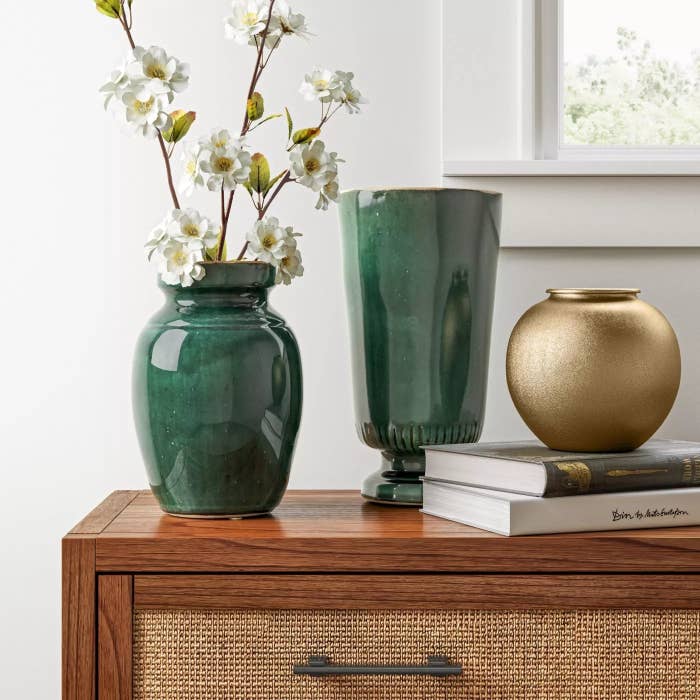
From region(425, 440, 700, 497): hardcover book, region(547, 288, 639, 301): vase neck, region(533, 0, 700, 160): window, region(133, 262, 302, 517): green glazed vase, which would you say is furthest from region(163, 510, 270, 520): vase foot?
region(533, 0, 700, 160): window

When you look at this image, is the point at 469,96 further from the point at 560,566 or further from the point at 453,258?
the point at 560,566

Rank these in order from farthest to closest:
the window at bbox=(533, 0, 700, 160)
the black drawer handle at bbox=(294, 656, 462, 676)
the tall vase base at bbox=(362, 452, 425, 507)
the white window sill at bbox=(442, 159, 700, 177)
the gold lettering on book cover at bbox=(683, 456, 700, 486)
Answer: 1. the window at bbox=(533, 0, 700, 160)
2. the white window sill at bbox=(442, 159, 700, 177)
3. the tall vase base at bbox=(362, 452, 425, 507)
4. the gold lettering on book cover at bbox=(683, 456, 700, 486)
5. the black drawer handle at bbox=(294, 656, 462, 676)

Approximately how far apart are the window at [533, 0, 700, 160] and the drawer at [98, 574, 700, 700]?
73 cm

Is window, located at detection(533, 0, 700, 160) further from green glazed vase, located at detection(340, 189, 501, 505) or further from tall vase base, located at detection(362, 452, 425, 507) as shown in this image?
tall vase base, located at detection(362, 452, 425, 507)

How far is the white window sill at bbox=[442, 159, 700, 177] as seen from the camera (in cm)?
131

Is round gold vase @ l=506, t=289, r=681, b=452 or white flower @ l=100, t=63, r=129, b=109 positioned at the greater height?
white flower @ l=100, t=63, r=129, b=109

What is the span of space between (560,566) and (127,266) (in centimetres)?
75

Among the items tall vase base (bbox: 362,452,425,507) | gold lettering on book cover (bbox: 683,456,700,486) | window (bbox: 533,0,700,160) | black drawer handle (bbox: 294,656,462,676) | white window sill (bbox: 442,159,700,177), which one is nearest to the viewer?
black drawer handle (bbox: 294,656,462,676)

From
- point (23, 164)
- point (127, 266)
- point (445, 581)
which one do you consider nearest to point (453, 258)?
point (445, 581)

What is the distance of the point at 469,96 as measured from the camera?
1331 mm

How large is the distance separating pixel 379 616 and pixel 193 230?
0.43 m

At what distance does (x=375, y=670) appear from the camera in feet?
2.98

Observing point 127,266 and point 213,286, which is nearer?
point 213,286

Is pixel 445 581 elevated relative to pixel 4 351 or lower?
lower
